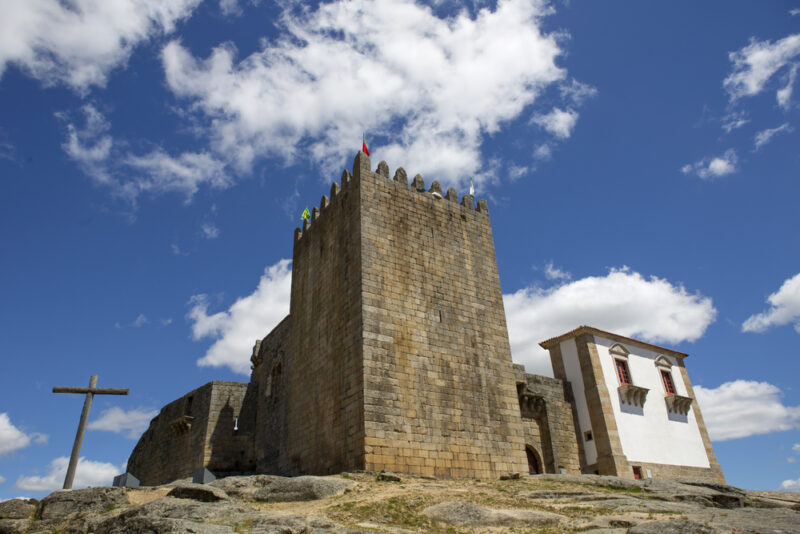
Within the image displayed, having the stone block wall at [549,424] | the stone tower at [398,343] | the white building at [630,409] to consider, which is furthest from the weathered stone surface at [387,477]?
the white building at [630,409]

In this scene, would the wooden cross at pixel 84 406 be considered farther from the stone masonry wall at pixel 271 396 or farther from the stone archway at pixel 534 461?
the stone archway at pixel 534 461

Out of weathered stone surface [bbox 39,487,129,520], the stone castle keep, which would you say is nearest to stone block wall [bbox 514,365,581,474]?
the stone castle keep

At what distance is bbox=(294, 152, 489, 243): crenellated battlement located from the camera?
50.9 ft

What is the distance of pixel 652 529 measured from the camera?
6.46 m

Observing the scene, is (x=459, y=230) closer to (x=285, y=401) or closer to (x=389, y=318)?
(x=389, y=318)

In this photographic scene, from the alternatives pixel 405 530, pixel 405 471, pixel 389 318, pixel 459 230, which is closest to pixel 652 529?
pixel 405 530

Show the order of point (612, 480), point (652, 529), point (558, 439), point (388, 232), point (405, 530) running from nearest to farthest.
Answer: point (652, 529), point (405, 530), point (612, 480), point (388, 232), point (558, 439)

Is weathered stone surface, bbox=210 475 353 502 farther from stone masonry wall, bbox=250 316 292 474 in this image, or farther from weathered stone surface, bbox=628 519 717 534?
stone masonry wall, bbox=250 316 292 474

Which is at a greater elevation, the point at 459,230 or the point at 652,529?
the point at 459,230

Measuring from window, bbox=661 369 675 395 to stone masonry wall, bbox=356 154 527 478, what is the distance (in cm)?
1226

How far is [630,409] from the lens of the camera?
2155 cm

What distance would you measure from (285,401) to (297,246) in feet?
17.5

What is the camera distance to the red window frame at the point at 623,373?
2220 cm

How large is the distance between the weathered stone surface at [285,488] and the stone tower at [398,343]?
1.69 meters
